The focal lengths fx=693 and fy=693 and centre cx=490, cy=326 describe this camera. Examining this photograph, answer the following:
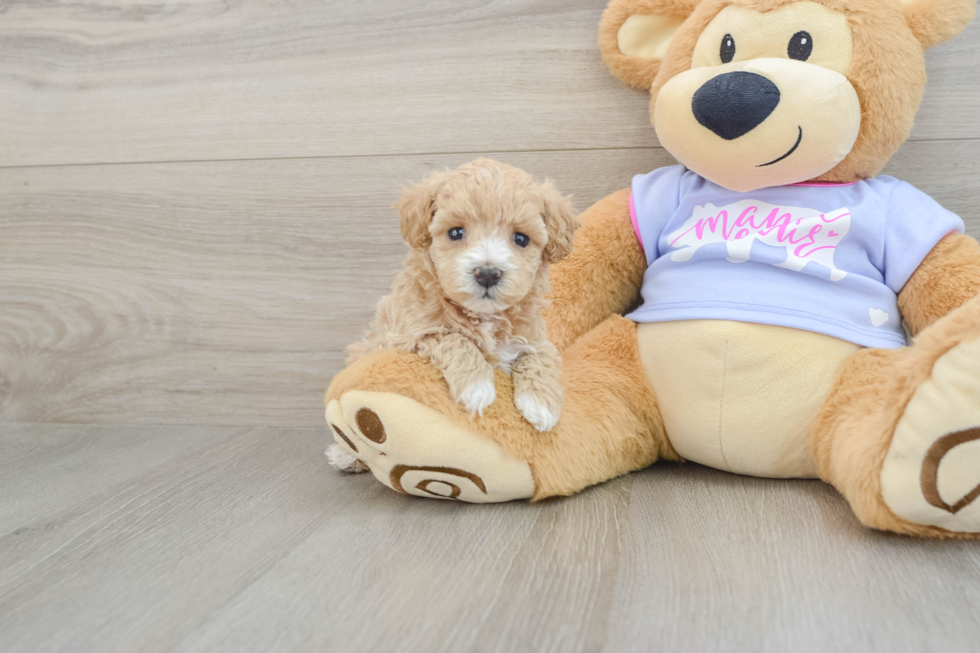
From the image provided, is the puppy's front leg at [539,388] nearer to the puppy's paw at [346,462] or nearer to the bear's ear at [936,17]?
the puppy's paw at [346,462]

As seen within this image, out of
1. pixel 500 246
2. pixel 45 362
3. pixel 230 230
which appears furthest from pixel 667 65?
pixel 45 362

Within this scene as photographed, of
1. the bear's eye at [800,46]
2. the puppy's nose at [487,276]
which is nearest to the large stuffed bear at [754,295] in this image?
the bear's eye at [800,46]

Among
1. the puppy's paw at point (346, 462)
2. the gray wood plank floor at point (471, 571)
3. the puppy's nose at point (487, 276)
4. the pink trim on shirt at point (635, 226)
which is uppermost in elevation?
the puppy's nose at point (487, 276)

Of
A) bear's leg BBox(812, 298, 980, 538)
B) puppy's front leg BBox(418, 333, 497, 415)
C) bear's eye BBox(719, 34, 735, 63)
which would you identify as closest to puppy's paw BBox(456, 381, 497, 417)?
puppy's front leg BBox(418, 333, 497, 415)

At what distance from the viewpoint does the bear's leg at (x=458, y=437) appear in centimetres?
75

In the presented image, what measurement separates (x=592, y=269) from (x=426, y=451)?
359 millimetres

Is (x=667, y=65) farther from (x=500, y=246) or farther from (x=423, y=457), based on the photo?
(x=423, y=457)

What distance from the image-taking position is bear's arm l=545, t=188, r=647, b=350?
3.09 ft

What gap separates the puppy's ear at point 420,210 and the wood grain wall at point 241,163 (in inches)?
14.6

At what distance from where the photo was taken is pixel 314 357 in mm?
1192

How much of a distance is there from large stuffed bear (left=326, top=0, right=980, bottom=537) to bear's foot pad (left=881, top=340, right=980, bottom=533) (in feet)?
0.16

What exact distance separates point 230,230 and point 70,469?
1.46ft

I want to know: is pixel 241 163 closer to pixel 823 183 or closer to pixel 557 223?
pixel 557 223

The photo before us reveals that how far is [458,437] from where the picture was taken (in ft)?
2.46
